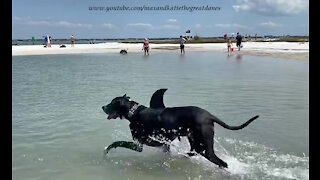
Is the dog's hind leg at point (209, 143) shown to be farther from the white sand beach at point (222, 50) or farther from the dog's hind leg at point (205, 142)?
the white sand beach at point (222, 50)

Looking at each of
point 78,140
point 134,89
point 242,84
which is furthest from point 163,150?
point 242,84

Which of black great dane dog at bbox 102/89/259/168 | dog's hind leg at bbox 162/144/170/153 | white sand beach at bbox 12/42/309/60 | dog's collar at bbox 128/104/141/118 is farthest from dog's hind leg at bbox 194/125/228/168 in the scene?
white sand beach at bbox 12/42/309/60

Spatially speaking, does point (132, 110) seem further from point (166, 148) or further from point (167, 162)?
point (167, 162)

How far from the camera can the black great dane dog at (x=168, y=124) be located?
534 cm

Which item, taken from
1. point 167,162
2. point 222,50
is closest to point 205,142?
point 167,162

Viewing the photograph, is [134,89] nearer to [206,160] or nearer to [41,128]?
[41,128]

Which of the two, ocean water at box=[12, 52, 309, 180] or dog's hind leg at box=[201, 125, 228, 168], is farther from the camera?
ocean water at box=[12, 52, 309, 180]

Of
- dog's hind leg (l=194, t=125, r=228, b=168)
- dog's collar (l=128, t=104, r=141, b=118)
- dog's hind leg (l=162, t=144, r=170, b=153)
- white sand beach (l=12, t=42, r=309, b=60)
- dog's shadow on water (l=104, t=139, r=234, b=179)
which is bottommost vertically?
dog's shadow on water (l=104, t=139, r=234, b=179)

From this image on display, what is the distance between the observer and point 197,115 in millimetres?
5328

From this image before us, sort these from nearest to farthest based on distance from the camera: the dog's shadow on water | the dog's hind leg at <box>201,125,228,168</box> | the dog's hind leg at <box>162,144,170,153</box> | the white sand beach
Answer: the dog's hind leg at <box>201,125,228,168</box> < the dog's shadow on water < the dog's hind leg at <box>162,144,170,153</box> < the white sand beach

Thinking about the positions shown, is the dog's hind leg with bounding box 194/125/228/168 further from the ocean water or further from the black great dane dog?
the ocean water

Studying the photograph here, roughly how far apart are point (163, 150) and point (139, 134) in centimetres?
58

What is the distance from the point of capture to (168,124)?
560 centimetres

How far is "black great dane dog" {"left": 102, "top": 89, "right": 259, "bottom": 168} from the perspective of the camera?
5336 millimetres
